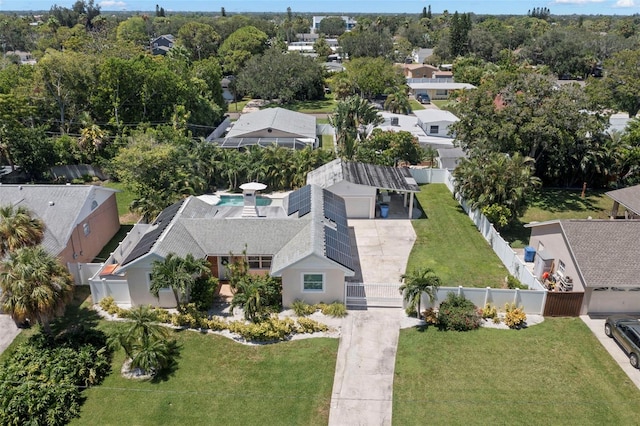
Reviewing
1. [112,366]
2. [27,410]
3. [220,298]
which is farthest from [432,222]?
[27,410]

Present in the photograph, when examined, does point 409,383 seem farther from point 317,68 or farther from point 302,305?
point 317,68

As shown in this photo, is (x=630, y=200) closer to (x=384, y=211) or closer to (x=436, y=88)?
(x=384, y=211)

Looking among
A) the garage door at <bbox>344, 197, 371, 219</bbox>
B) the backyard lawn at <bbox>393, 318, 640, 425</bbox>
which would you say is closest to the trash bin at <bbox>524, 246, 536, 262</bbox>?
the backyard lawn at <bbox>393, 318, 640, 425</bbox>

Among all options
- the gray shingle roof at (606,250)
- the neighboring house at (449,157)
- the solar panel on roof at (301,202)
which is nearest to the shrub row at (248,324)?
the solar panel on roof at (301,202)

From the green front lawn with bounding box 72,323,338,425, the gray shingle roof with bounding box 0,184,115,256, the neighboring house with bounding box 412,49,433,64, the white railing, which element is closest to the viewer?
the green front lawn with bounding box 72,323,338,425

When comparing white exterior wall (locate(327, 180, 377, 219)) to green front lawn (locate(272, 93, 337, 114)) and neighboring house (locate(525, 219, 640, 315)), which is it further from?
green front lawn (locate(272, 93, 337, 114))

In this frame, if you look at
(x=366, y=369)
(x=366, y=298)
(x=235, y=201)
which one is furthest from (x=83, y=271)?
(x=366, y=369)

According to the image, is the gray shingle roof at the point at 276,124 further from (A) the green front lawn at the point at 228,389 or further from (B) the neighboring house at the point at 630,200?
(A) the green front lawn at the point at 228,389

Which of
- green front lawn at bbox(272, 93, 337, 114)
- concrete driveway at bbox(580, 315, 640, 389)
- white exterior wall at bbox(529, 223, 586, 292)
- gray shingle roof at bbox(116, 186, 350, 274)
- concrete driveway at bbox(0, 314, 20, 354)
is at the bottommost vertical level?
concrete driveway at bbox(0, 314, 20, 354)
